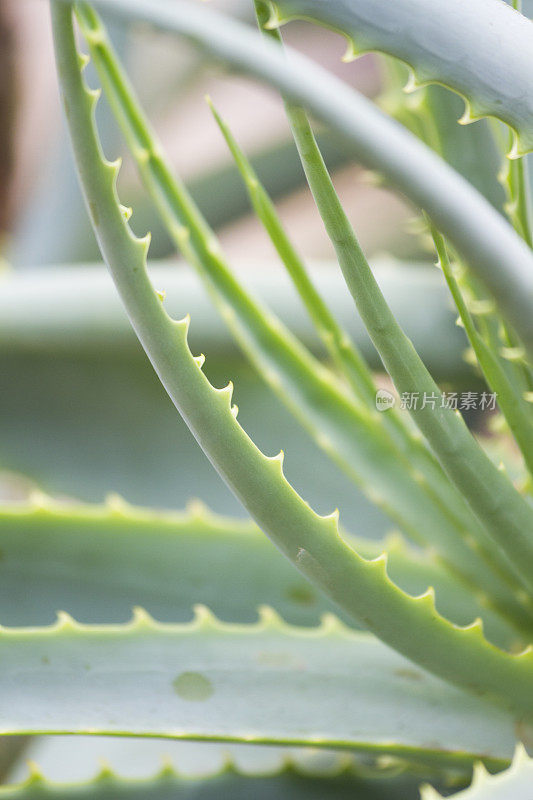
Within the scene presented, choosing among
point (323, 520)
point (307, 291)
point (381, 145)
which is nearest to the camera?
point (381, 145)

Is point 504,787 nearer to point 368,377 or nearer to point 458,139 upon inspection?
point 368,377

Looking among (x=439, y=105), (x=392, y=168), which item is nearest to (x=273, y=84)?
(x=392, y=168)

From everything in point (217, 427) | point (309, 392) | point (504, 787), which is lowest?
point (504, 787)

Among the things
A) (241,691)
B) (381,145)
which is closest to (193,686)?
(241,691)

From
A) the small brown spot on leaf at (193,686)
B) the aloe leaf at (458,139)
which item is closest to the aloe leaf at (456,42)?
the aloe leaf at (458,139)

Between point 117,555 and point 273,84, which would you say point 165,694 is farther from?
point 273,84

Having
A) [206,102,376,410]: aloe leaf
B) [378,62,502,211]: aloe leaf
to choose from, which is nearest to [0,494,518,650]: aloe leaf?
[206,102,376,410]: aloe leaf

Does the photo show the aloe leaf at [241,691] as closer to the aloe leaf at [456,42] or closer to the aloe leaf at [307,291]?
the aloe leaf at [307,291]
